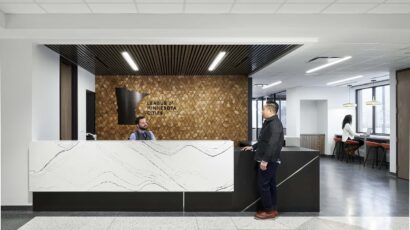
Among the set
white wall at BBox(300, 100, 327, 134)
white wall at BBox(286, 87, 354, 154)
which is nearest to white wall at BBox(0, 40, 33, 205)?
white wall at BBox(286, 87, 354, 154)

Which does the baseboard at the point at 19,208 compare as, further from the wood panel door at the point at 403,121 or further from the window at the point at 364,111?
the window at the point at 364,111

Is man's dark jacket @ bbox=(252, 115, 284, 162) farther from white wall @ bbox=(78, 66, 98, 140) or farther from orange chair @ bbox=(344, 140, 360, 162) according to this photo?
orange chair @ bbox=(344, 140, 360, 162)

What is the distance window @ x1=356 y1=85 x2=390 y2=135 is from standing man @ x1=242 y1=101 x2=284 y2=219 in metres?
9.20

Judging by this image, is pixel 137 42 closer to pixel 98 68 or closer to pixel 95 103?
pixel 98 68

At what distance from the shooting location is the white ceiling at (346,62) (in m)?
6.75

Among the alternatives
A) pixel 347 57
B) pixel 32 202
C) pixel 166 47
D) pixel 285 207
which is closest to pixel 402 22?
pixel 347 57

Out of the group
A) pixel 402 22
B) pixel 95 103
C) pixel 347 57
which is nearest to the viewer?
pixel 402 22

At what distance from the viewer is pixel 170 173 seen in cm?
589

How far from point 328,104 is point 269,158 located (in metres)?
10.5

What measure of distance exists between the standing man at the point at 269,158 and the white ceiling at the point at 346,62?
1.77 meters

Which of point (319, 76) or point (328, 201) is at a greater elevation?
point (319, 76)

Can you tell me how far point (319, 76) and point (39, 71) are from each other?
8.22m

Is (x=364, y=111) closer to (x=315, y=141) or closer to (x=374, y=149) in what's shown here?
(x=315, y=141)

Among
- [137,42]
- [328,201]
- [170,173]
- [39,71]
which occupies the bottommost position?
[328,201]
